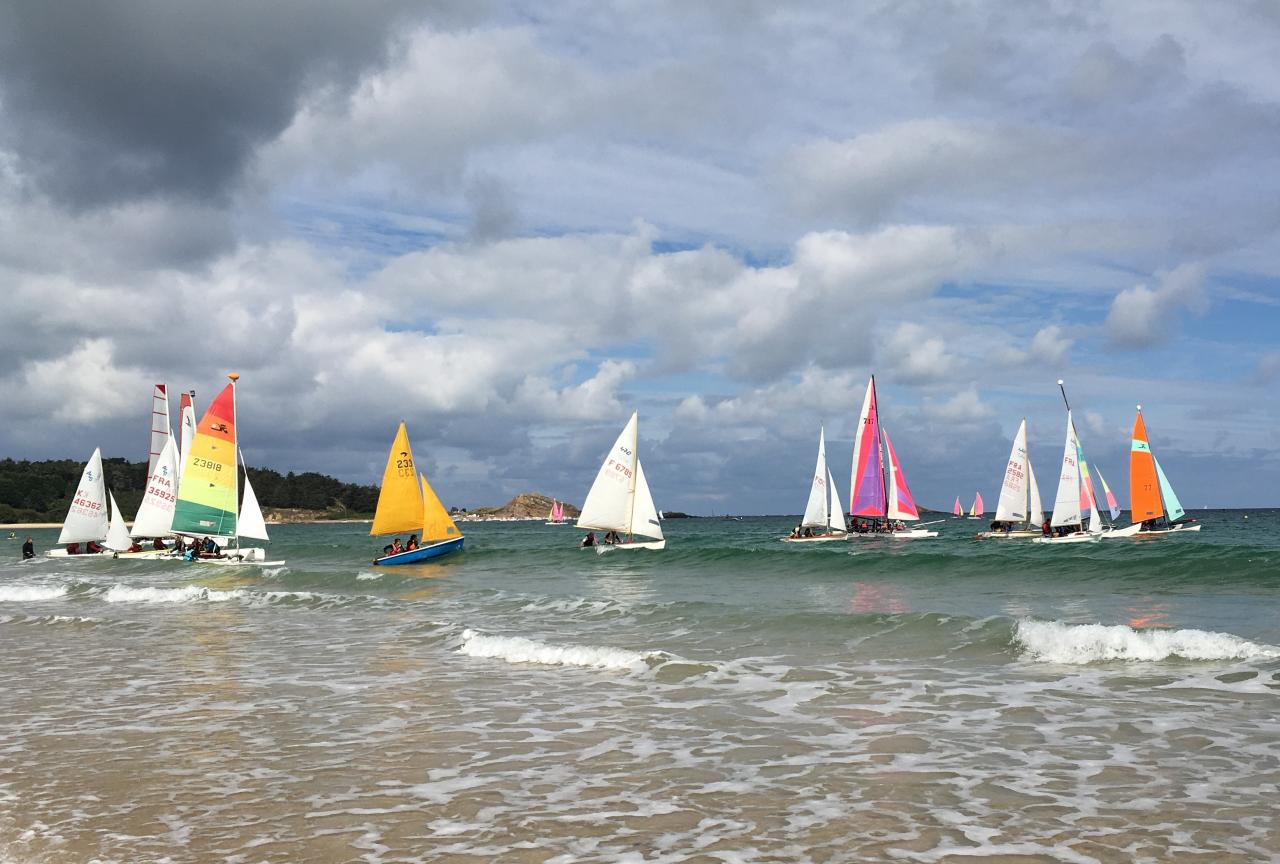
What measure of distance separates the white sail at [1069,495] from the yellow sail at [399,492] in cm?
3944

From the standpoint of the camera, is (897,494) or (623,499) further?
(897,494)

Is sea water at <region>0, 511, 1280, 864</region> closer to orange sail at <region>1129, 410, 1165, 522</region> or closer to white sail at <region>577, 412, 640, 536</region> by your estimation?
white sail at <region>577, 412, 640, 536</region>

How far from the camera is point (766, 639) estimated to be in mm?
18828

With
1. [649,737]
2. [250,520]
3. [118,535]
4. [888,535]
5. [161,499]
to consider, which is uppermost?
[161,499]

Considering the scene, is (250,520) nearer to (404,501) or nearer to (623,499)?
(404,501)

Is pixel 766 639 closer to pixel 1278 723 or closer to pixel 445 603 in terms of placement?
pixel 1278 723

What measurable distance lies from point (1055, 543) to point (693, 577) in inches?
1152

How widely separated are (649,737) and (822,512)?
64.8 meters

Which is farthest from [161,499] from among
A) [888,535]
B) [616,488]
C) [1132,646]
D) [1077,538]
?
[1077,538]

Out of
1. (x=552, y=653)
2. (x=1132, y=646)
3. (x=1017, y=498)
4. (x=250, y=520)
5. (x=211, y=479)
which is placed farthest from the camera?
(x=1017, y=498)

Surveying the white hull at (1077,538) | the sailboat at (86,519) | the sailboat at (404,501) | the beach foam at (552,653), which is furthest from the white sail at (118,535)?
the white hull at (1077,538)

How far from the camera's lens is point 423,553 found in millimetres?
48562

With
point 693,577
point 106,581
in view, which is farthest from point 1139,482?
point 106,581

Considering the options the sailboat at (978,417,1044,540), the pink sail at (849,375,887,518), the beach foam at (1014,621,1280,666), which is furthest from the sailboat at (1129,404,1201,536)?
the beach foam at (1014,621,1280,666)
